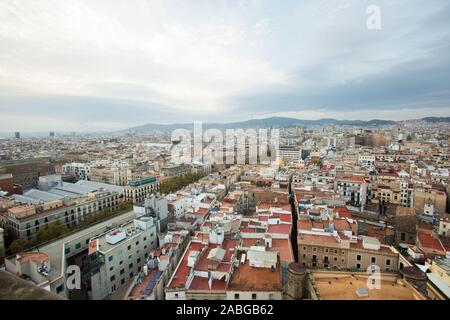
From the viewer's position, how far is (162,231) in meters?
10.4

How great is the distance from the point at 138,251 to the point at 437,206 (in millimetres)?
14125

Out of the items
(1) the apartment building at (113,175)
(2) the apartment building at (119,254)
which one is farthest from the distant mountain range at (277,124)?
(2) the apartment building at (119,254)

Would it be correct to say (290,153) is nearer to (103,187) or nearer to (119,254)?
(103,187)

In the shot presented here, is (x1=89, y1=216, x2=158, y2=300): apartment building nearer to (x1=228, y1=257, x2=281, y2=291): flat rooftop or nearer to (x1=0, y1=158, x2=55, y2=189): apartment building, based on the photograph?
(x1=228, y1=257, x2=281, y2=291): flat rooftop

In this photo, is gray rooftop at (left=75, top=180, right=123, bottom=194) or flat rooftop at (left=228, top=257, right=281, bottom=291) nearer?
flat rooftop at (left=228, top=257, right=281, bottom=291)

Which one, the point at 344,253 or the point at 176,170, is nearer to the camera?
the point at 344,253

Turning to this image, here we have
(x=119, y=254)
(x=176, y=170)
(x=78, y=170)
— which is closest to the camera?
(x=119, y=254)

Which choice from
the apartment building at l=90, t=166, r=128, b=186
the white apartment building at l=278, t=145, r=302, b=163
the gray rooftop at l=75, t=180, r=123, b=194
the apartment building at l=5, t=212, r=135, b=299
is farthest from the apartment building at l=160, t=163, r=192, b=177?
the white apartment building at l=278, t=145, r=302, b=163

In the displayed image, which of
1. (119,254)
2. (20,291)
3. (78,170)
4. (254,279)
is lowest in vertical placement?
(119,254)

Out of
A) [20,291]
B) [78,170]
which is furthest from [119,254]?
[78,170]

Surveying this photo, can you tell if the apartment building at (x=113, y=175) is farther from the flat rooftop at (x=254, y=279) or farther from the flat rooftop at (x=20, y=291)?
the flat rooftop at (x=20, y=291)

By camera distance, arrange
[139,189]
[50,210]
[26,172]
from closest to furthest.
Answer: [50,210] → [139,189] → [26,172]

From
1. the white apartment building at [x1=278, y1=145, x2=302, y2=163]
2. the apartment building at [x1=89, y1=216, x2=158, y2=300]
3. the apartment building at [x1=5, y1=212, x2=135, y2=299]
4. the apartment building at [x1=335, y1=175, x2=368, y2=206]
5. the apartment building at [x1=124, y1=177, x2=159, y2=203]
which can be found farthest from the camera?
the white apartment building at [x1=278, y1=145, x2=302, y2=163]
